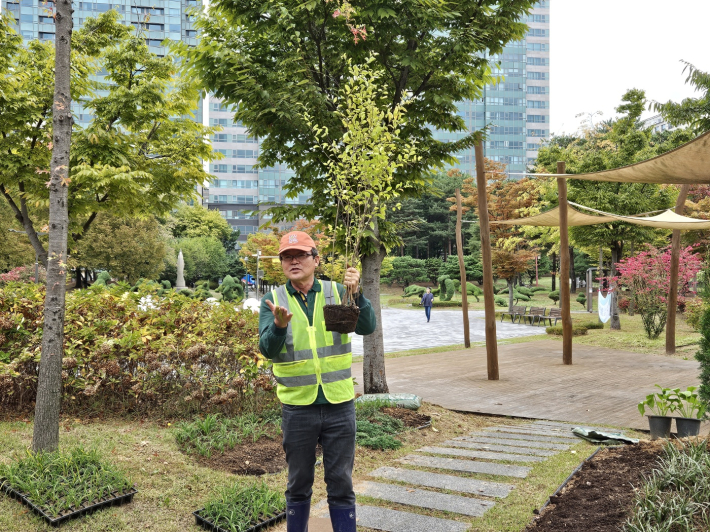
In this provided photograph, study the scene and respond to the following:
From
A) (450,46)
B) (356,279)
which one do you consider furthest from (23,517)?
(450,46)

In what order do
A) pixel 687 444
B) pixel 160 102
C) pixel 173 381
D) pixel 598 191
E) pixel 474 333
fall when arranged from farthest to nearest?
pixel 474 333, pixel 598 191, pixel 160 102, pixel 173 381, pixel 687 444

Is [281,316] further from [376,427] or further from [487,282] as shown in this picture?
[487,282]

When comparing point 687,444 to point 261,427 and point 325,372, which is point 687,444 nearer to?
point 325,372

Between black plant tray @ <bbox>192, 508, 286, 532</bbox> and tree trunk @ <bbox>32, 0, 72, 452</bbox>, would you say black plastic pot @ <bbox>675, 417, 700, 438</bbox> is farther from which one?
tree trunk @ <bbox>32, 0, 72, 452</bbox>

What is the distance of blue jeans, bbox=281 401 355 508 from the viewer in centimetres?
289

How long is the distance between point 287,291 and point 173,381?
377 cm

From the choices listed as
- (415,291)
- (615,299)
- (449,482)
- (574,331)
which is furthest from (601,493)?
(415,291)

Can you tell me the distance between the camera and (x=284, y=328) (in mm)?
2779

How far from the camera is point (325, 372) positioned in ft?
9.57

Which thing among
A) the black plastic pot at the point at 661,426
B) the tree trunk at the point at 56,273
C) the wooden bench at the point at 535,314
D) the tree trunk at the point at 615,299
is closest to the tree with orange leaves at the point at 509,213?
the wooden bench at the point at 535,314

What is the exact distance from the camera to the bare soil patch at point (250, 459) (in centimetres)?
455

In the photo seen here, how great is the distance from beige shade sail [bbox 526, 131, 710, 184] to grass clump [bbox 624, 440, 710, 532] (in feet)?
11.9

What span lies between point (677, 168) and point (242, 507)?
6.26 metres

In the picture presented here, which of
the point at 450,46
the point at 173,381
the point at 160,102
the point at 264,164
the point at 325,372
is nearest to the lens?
the point at 325,372
